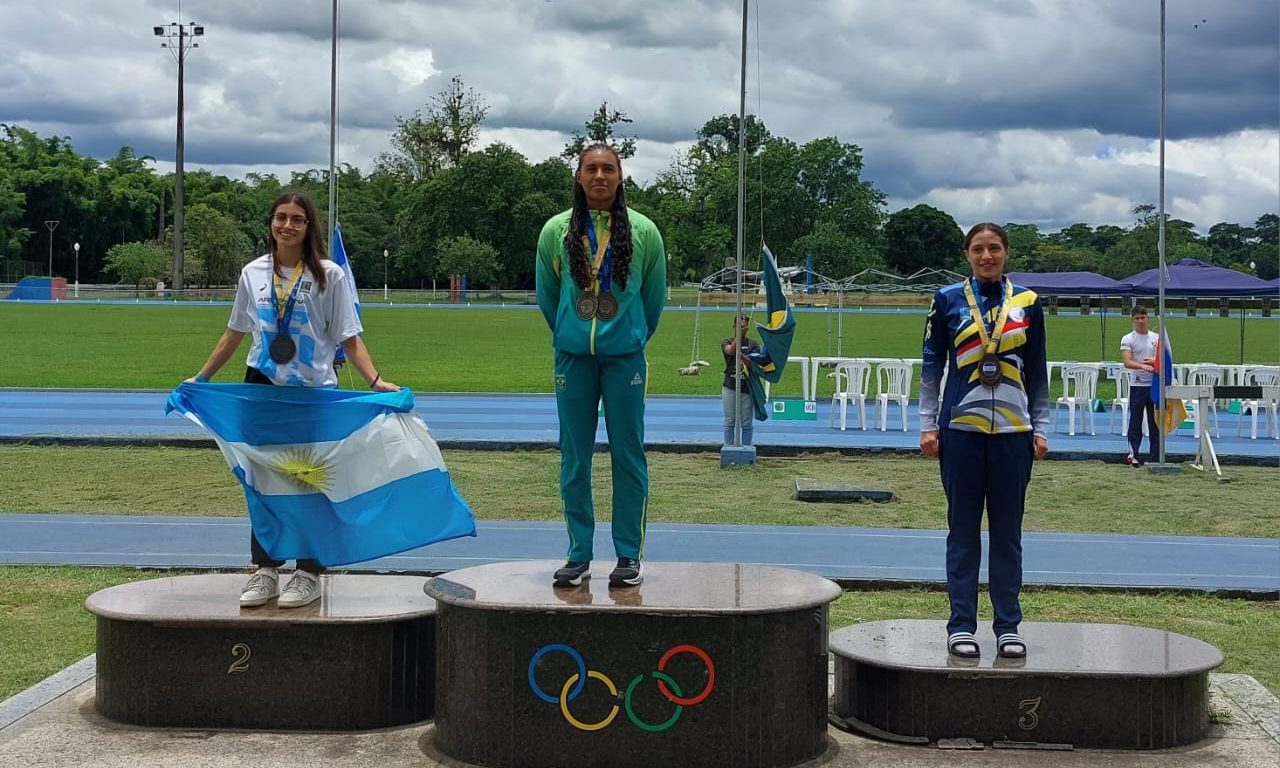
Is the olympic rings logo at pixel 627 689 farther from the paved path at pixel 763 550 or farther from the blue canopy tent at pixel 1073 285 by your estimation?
the blue canopy tent at pixel 1073 285

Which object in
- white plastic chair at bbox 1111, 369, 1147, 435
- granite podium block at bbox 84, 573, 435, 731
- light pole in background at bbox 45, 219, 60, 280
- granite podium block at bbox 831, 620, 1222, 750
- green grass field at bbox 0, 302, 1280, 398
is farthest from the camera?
light pole in background at bbox 45, 219, 60, 280

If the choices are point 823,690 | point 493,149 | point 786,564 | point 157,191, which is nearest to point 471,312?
point 493,149

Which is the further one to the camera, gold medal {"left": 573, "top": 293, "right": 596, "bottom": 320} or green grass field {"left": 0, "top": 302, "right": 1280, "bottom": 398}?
green grass field {"left": 0, "top": 302, "right": 1280, "bottom": 398}

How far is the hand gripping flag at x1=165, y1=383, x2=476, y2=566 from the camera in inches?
226

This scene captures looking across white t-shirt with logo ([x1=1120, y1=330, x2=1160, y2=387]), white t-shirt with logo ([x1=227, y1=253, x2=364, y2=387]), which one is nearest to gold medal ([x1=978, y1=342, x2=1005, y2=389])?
white t-shirt with logo ([x1=227, y1=253, x2=364, y2=387])

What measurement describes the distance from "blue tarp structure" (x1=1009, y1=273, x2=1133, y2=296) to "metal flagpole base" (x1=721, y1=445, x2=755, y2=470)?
40.1 feet

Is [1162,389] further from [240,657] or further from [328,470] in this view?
[240,657]

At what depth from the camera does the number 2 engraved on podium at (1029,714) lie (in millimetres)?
5273

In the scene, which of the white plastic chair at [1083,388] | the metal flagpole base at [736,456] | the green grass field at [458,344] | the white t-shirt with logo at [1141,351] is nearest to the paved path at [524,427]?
the white plastic chair at [1083,388]

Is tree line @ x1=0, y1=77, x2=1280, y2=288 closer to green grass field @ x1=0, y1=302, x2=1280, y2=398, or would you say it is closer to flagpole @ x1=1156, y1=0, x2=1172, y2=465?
green grass field @ x1=0, y1=302, x2=1280, y2=398

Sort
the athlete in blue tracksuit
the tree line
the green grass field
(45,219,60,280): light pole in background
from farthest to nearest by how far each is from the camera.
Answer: (45,219,60,280): light pole in background → the tree line → the green grass field → the athlete in blue tracksuit

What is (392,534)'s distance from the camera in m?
5.81

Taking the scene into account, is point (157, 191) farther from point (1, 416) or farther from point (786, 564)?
point (786, 564)

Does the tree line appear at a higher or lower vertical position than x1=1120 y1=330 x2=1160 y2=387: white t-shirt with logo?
higher
